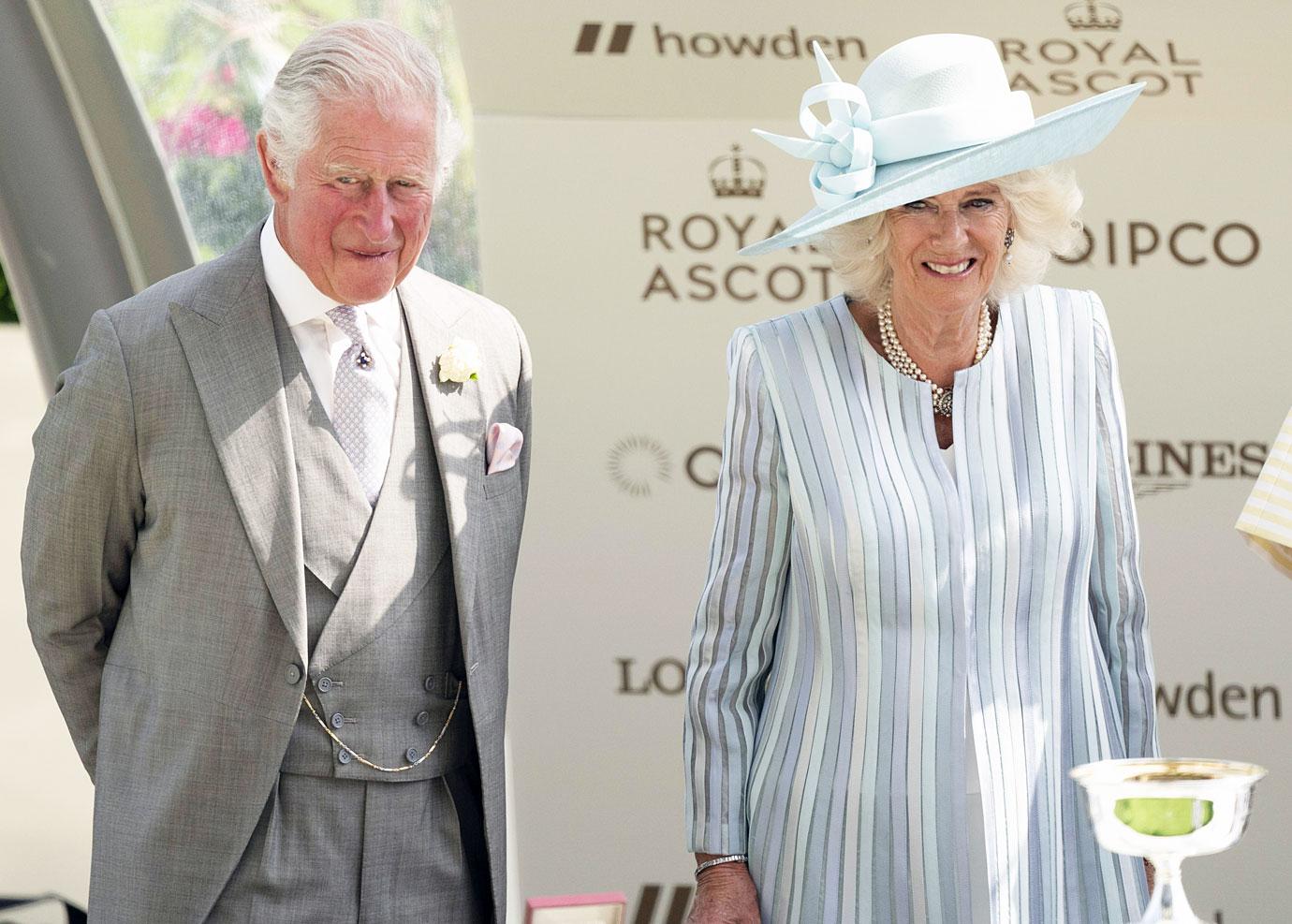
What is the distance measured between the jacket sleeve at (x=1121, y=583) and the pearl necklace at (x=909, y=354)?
167mm

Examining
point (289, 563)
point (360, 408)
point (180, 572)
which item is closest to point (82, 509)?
point (180, 572)

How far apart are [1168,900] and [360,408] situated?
129 centimetres

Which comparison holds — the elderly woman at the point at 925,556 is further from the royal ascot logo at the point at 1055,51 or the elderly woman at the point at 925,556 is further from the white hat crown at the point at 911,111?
the royal ascot logo at the point at 1055,51

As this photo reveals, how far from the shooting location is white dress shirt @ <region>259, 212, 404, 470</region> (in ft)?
7.45

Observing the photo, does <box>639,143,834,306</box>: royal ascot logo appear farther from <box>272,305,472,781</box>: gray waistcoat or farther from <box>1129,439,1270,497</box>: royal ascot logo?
<box>272,305,472,781</box>: gray waistcoat

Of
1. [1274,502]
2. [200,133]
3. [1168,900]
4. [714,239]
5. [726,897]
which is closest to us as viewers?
[1168,900]

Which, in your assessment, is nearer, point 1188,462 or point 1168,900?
point 1168,900

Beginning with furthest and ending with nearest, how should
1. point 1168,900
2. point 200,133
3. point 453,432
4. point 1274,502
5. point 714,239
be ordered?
point 714,239, point 200,133, point 453,432, point 1274,502, point 1168,900

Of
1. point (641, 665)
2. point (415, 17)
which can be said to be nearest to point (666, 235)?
point (415, 17)

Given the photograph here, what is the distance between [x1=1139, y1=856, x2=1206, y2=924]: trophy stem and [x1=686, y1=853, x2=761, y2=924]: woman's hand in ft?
2.52

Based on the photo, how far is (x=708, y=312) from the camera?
336cm

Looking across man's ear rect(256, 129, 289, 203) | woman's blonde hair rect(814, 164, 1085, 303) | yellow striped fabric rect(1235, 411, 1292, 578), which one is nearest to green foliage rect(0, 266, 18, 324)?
man's ear rect(256, 129, 289, 203)

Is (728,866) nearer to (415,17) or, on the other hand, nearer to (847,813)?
(847,813)

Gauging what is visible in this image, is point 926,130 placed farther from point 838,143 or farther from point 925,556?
point 925,556
